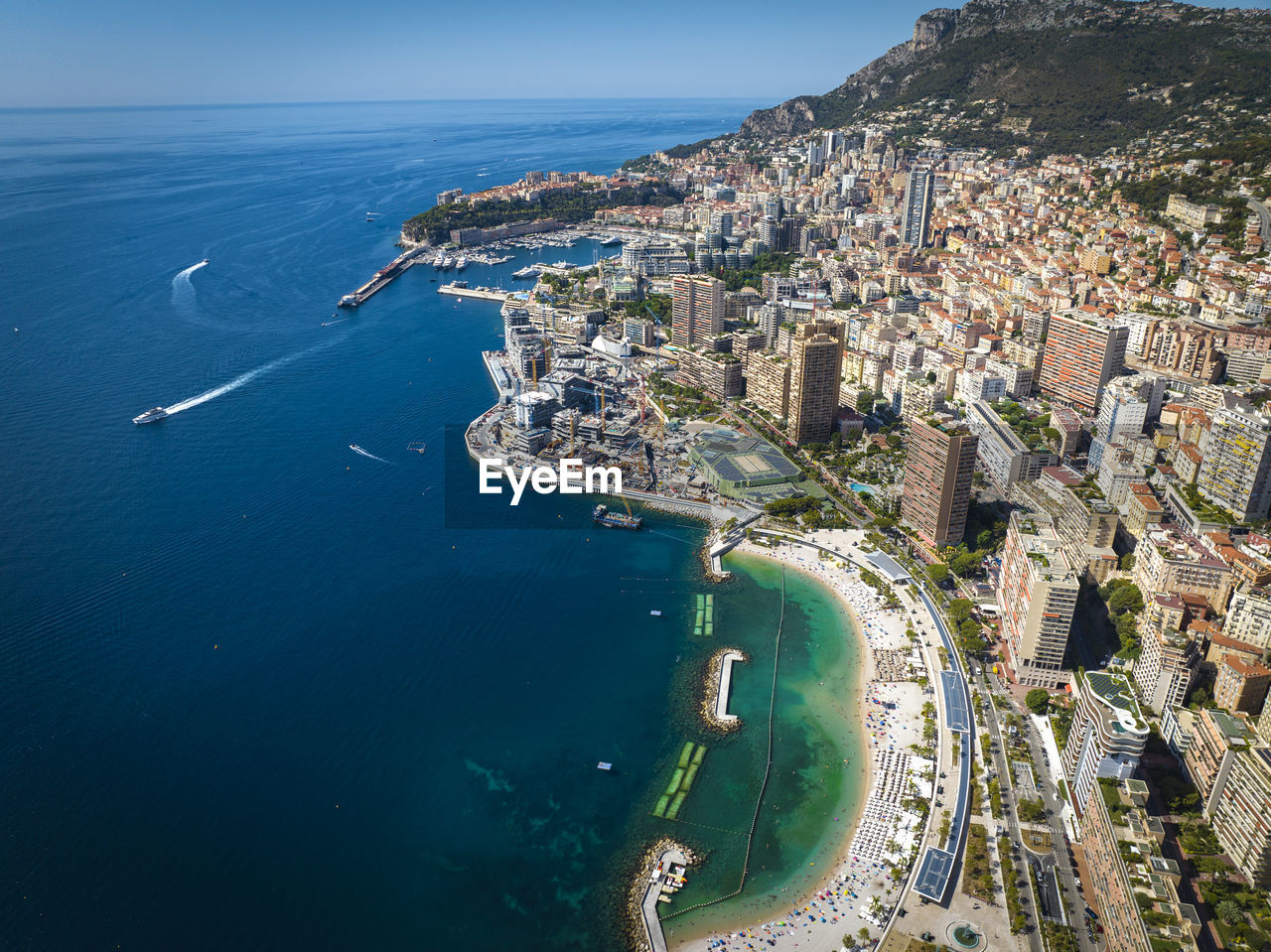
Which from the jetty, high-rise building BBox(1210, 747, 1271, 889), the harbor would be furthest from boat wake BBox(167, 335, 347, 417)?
high-rise building BBox(1210, 747, 1271, 889)

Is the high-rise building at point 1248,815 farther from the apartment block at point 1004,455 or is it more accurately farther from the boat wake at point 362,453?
the boat wake at point 362,453

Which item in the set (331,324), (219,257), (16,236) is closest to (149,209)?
(16,236)

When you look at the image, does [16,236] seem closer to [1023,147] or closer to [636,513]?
[636,513]

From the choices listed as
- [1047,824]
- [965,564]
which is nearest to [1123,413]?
[965,564]

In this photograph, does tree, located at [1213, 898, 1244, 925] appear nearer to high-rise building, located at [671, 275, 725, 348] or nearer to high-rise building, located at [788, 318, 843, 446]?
high-rise building, located at [788, 318, 843, 446]

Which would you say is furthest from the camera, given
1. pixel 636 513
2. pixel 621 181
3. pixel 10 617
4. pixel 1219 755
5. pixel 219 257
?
pixel 621 181

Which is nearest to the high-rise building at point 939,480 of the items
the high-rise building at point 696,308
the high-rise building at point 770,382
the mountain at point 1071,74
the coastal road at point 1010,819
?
the coastal road at point 1010,819

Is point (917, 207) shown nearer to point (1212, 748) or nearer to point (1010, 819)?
point (1212, 748)
